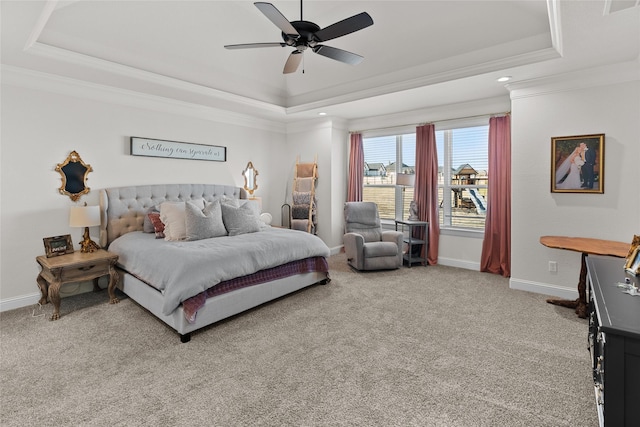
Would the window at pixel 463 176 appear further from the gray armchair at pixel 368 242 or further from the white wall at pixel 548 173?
the gray armchair at pixel 368 242

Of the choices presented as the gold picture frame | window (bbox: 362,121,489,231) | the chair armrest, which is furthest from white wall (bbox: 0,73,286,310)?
the gold picture frame

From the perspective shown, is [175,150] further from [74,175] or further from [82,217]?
[82,217]

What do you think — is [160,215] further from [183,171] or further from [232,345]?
[232,345]

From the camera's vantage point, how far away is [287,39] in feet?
8.90

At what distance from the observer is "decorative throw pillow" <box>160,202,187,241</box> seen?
12.5 feet

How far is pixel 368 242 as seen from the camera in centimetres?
536

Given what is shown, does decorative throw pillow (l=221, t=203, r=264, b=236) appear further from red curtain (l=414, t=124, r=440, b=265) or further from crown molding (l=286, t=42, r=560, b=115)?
red curtain (l=414, t=124, r=440, b=265)

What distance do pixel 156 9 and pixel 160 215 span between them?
7.70ft

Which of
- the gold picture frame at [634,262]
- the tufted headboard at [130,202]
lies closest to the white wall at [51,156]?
the tufted headboard at [130,202]

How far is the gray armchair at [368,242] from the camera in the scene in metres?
4.82

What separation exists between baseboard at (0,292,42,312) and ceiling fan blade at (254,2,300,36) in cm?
395

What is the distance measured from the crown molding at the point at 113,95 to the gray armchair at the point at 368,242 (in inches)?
101

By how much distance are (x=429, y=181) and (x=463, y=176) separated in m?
0.54

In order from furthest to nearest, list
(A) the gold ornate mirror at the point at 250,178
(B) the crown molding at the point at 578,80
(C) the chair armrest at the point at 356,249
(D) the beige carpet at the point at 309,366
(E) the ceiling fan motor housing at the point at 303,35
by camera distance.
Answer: (A) the gold ornate mirror at the point at 250,178
(C) the chair armrest at the point at 356,249
(B) the crown molding at the point at 578,80
(E) the ceiling fan motor housing at the point at 303,35
(D) the beige carpet at the point at 309,366
